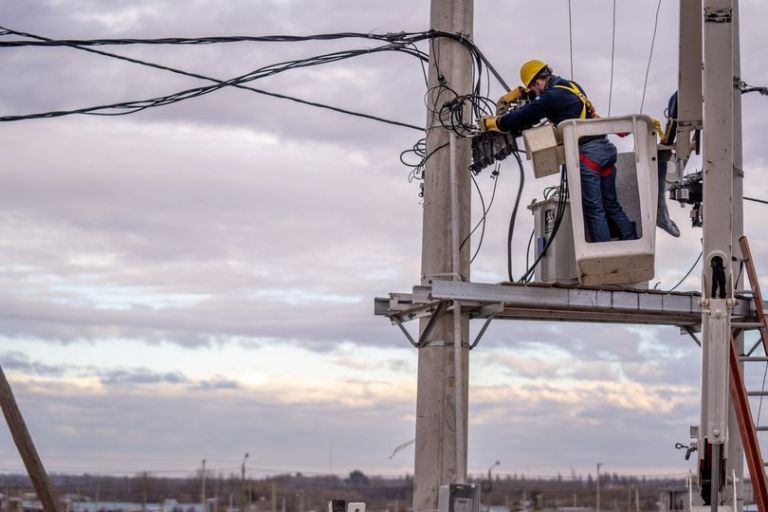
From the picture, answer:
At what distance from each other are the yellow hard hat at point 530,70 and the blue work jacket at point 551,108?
0.22 metres

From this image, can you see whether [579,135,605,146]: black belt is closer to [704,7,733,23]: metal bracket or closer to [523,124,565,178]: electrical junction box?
[523,124,565,178]: electrical junction box

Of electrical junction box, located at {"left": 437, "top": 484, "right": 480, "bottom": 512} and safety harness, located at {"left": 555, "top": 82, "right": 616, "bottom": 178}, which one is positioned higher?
safety harness, located at {"left": 555, "top": 82, "right": 616, "bottom": 178}

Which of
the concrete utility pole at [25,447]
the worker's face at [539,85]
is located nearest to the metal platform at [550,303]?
the worker's face at [539,85]

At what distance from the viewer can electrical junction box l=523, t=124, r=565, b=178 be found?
9969 millimetres

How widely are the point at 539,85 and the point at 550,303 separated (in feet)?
6.39

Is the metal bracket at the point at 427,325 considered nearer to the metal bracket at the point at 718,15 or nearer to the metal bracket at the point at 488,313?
the metal bracket at the point at 488,313

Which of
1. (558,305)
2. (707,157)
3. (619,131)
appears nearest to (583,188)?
(619,131)

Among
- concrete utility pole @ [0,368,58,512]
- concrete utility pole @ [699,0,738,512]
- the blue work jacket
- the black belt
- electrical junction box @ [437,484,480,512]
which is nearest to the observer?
concrete utility pole @ [699,0,738,512]

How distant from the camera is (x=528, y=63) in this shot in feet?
35.4

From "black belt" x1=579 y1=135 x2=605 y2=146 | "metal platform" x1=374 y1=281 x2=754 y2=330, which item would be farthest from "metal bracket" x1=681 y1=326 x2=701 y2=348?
"black belt" x1=579 y1=135 x2=605 y2=146

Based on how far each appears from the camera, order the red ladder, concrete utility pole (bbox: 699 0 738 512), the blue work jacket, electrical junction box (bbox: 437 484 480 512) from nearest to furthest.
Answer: concrete utility pole (bbox: 699 0 738 512) < the red ladder < electrical junction box (bbox: 437 484 480 512) < the blue work jacket

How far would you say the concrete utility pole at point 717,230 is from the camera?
24.6 feet

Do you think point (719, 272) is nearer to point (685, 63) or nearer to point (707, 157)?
point (707, 157)

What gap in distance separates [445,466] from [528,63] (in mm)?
3655
